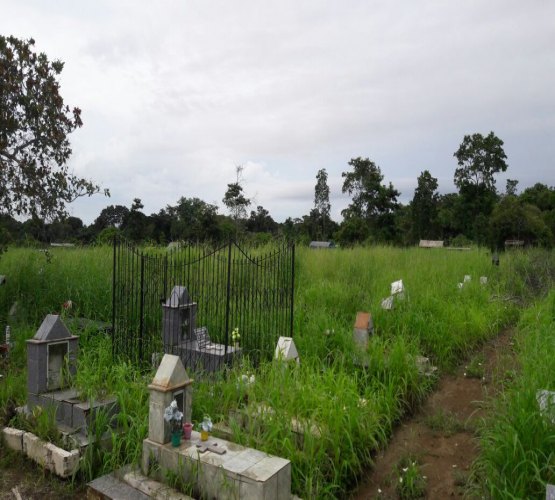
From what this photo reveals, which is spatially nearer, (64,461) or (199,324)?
(64,461)

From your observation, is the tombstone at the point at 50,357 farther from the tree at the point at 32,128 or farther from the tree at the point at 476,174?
the tree at the point at 476,174

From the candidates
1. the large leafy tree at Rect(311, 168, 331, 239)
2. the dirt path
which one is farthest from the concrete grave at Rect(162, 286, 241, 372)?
the large leafy tree at Rect(311, 168, 331, 239)

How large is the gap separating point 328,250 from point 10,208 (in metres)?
7.89

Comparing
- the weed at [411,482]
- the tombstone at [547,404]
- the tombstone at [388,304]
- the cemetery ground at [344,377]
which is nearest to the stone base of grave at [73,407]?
the cemetery ground at [344,377]

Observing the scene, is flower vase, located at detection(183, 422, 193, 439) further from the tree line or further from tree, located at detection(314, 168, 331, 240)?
tree, located at detection(314, 168, 331, 240)

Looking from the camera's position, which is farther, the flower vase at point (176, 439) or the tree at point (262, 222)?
the tree at point (262, 222)

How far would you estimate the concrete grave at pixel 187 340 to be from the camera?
4.89m

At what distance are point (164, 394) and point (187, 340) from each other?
227 centimetres

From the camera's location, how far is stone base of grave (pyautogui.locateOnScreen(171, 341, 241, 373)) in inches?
189

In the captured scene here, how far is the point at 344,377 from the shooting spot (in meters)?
4.13

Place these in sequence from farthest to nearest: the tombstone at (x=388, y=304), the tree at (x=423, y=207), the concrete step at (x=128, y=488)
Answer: the tree at (x=423, y=207), the tombstone at (x=388, y=304), the concrete step at (x=128, y=488)

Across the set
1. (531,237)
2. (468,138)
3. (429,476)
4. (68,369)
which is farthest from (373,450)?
(468,138)

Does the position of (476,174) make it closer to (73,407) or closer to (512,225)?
(512,225)

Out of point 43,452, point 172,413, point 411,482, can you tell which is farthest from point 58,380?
point 411,482
